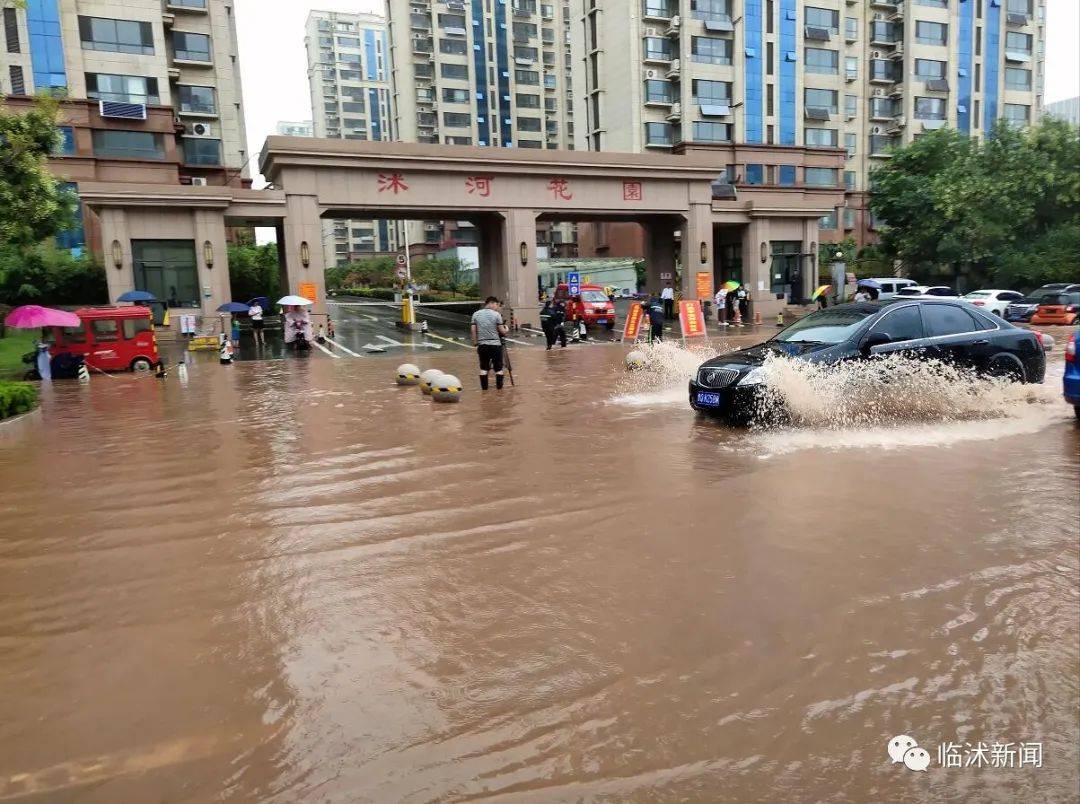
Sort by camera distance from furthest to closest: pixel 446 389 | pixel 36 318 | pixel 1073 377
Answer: pixel 36 318 → pixel 446 389 → pixel 1073 377

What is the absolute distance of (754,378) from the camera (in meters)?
9.15

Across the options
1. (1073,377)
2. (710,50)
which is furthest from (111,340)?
(710,50)

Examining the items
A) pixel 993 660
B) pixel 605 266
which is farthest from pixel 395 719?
pixel 605 266

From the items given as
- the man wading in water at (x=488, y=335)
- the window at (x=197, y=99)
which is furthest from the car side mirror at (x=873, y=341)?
the window at (x=197, y=99)

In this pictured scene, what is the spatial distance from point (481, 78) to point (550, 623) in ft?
256

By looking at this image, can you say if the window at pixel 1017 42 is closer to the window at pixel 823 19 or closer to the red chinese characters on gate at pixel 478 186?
the window at pixel 823 19

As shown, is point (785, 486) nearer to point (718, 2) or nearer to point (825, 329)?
point (825, 329)

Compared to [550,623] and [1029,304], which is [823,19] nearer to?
[1029,304]

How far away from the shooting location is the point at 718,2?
159 ft

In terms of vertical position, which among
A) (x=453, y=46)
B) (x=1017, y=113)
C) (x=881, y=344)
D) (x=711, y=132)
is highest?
(x=453, y=46)

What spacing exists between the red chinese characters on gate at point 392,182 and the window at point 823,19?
1397 inches

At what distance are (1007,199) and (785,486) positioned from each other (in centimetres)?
3542

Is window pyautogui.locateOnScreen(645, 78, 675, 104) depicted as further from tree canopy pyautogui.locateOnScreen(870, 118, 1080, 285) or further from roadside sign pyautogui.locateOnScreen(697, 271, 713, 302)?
roadside sign pyautogui.locateOnScreen(697, 271, 713, 302)

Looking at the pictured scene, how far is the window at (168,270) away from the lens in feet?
89.2
